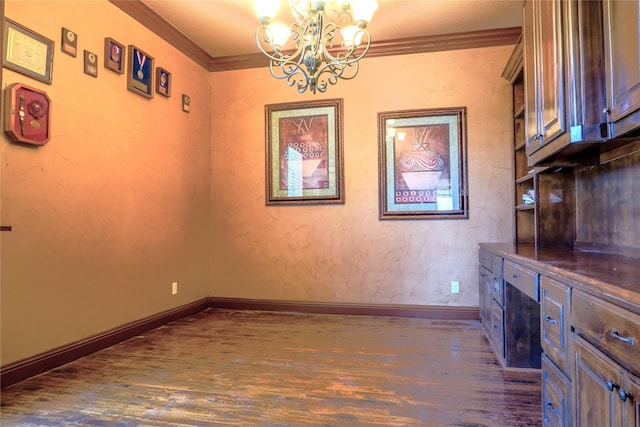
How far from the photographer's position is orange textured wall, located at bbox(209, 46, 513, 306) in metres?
3.73

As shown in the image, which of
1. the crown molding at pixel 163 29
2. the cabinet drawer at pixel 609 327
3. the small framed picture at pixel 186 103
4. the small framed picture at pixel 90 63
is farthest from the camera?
the small framed picture at pixel 186 103

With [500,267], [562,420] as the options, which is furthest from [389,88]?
[562,420]

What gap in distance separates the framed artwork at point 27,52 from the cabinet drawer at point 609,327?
3.10m

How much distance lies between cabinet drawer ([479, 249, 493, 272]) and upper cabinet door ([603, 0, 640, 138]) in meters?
1.42

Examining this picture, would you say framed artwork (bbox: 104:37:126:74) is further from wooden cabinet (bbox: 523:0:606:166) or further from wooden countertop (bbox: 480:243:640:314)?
wooden countertop (bbox: 480:243:640:314)

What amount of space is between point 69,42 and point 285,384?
2699mm

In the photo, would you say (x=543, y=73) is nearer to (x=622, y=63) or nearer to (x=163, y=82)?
(x=622, y=63)

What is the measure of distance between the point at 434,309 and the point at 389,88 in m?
2.29

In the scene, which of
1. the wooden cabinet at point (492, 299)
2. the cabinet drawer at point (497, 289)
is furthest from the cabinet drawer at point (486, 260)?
the cabinet drawer at point (497, 289)

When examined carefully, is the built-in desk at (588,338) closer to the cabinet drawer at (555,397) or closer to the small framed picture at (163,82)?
the cabinet drawer at (555,397)

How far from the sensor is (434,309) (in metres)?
3.79

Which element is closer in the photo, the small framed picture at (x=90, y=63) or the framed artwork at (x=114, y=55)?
the small framed picture at (x=90, y=63)

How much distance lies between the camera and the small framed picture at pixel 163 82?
3537 mm

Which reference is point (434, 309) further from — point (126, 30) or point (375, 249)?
point (126, 30)
